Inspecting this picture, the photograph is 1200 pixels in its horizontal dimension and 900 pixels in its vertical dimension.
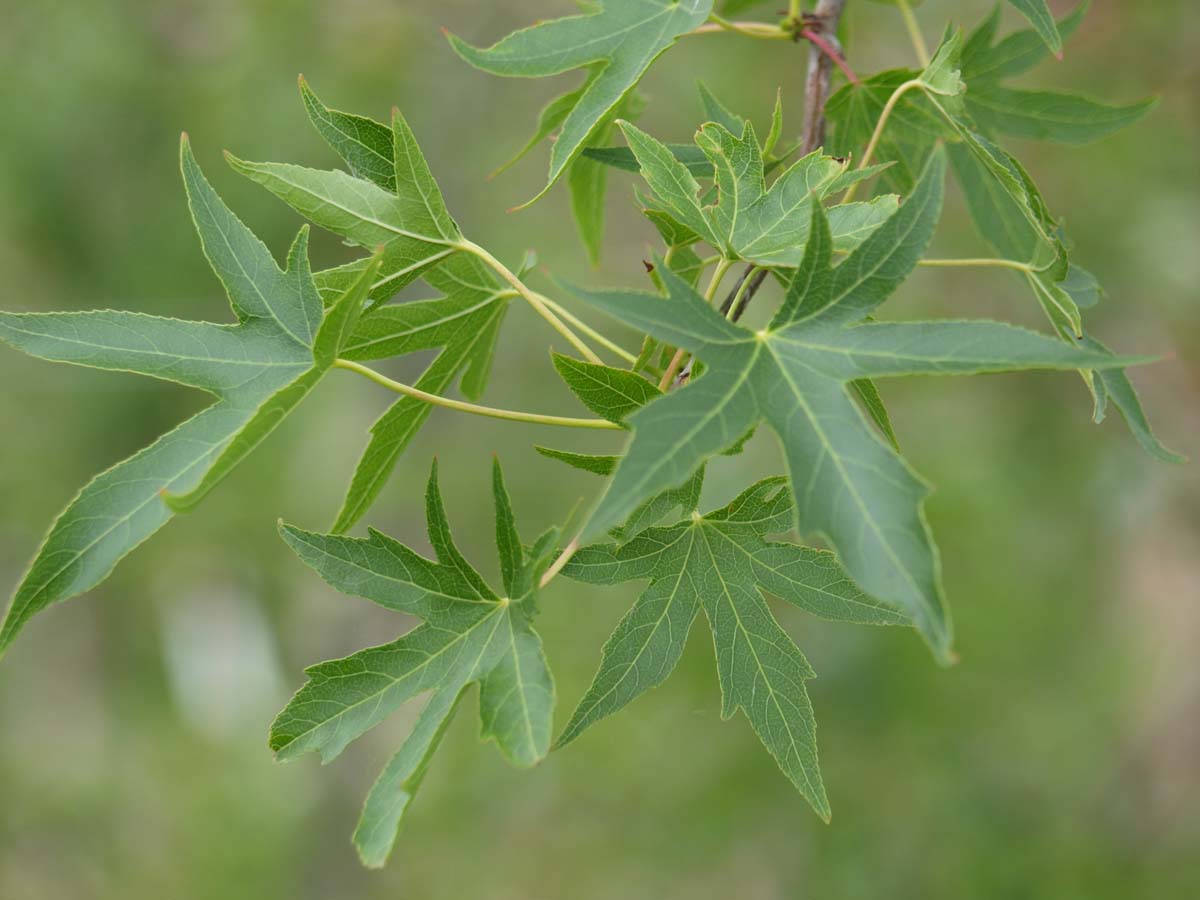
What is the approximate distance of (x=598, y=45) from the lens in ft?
2.64

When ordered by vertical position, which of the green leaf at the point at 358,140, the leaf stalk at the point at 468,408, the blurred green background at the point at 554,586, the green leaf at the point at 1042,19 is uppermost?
the green leaf at the point at 358,140

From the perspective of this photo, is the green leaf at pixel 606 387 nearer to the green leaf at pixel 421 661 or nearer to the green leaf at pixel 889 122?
the green leaf at pixel 421 661

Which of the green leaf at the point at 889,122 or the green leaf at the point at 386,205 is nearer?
the green leaf at the point at 386,205

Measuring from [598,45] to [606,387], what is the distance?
259 millimetres

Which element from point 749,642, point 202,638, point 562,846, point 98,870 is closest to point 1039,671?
point 562,846

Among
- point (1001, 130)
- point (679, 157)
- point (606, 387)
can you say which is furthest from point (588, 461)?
point (1001, 130)

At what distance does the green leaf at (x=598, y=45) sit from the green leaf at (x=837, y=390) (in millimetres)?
229

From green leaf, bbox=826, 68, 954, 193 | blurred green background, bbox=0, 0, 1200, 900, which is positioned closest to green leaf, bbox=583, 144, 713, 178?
green leaf, bbox=826, 68, 954, 193

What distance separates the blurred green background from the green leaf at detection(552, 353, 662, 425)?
3.65 ft

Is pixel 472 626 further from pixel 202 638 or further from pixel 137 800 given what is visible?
pixel 202 638

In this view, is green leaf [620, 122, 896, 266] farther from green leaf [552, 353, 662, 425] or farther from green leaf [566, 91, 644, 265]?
green leaf [566, 91, 644, 265]

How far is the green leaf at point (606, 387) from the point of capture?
71cm

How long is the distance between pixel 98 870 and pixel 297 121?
11.1ft

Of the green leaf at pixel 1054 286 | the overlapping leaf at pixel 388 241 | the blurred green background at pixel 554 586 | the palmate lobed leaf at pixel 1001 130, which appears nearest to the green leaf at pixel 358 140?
the overlapping leaf at pixel 388 241
